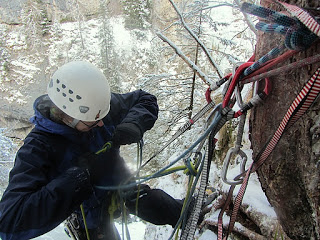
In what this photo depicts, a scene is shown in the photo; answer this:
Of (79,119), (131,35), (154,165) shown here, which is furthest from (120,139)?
(131,35)

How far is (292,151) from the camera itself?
4.26 ft

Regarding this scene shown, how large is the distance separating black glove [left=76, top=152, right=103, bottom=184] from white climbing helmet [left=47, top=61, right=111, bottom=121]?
1.03 feet

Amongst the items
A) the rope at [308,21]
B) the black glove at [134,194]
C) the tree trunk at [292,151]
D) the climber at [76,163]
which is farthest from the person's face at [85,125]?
the rope at [308,21]

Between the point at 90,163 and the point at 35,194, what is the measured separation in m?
0.47

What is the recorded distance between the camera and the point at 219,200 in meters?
2.38

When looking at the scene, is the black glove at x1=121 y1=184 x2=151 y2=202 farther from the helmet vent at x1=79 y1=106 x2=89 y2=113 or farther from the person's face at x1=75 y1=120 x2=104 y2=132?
the helmet vent at x1=79 y1=106 x2=89 y2=113

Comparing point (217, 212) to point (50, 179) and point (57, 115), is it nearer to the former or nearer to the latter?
point (50, 179)

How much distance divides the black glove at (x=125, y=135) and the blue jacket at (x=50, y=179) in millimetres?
132

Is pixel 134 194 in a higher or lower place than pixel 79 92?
lower

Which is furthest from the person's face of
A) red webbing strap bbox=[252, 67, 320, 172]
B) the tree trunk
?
red webbing strap bbox=[252, 67, 320, 172]

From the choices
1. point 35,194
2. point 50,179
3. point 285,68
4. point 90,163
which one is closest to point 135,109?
point 90,163

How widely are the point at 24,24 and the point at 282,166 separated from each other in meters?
35.4

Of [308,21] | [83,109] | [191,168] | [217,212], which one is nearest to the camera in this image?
[308,21]

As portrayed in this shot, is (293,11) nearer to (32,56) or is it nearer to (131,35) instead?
(131,35)
